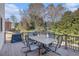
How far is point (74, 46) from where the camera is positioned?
132 inches

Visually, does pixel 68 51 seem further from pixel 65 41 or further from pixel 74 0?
pixel 74 0

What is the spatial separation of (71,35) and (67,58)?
526 millimetres

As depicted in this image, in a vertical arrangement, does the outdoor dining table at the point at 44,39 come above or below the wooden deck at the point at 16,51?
above

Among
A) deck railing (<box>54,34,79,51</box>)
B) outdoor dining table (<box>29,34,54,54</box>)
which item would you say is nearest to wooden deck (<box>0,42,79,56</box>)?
deck railing (<box>54,34,79,51</box>)

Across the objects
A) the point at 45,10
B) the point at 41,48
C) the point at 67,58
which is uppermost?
the point at 45,10

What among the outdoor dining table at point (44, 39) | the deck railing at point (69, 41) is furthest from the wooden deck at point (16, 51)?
the outdoor dining table at point (44, 39)

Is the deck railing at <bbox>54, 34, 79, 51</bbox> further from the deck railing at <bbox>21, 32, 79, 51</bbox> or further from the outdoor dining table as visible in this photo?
the outdoor dining table

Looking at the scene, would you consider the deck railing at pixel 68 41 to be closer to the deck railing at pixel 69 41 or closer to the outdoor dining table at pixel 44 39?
the deck railing at pixel 69 41

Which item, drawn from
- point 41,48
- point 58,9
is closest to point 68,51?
point 41,48

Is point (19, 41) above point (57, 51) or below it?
above

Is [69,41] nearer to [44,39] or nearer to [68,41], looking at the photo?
[68,41]

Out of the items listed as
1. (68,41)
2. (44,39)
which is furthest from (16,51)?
(68,41)

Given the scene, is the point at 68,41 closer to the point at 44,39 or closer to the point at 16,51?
the point at 44,39

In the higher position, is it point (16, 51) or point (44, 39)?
point (44, 39)
